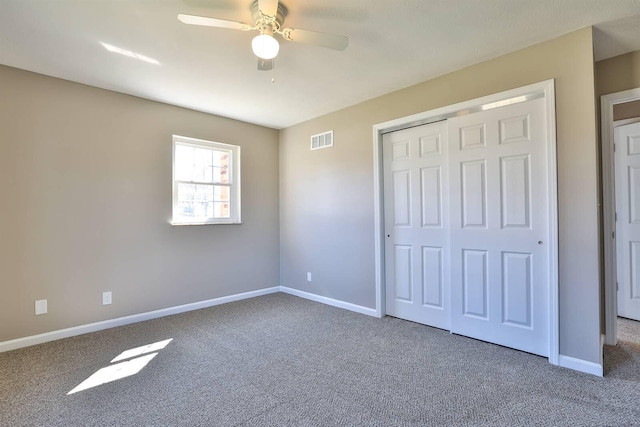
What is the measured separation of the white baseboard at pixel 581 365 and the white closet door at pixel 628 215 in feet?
6.10

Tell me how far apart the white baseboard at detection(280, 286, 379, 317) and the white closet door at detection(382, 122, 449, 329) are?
0.80ft

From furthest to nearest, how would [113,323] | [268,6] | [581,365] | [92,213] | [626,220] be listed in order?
1. [626,220]
2. [113,323]
3. [92,213]
4. [581,365]
5. [268,6]

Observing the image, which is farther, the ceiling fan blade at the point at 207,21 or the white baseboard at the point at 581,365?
the white baseboard at the point at 581,365

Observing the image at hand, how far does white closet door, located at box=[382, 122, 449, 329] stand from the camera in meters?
3.22

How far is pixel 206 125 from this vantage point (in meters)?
4.14

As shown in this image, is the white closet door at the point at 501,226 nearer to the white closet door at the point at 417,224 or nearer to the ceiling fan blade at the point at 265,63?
the white closet door at the point at 417,224

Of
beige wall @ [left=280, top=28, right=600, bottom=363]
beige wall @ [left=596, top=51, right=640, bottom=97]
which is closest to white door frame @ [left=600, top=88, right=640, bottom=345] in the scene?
beige wall @ [left=596, top=51, right=640, bottom=97]

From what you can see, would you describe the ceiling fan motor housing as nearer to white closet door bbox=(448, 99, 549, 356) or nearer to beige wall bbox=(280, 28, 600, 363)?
beige wall bbox=(280, 28, 600, 363)

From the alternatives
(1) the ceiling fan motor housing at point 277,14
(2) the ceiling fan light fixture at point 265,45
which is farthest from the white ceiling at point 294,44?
(2) the ceiling fan light fixture at point 265,45

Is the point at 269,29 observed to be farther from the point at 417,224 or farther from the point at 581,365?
the point at 581,365

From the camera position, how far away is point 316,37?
2.01 m

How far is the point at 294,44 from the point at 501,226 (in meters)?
2.32

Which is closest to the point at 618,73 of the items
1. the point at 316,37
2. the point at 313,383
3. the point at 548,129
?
the point at 548,129

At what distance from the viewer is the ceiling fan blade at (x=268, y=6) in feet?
5.82
